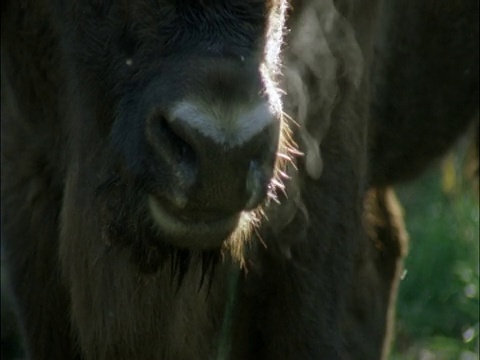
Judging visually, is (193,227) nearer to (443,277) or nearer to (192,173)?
(192,173)

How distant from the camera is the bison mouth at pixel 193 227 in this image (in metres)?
2.97

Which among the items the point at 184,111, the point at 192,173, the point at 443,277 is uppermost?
the point at 184,111

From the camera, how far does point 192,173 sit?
9.41 ft

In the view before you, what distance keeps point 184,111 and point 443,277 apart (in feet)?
11.7

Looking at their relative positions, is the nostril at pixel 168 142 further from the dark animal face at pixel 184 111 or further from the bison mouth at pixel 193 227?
the bison mouth at pixel 193 227

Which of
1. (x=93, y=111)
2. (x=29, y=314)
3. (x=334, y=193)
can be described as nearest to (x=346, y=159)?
(x=334, y=193)

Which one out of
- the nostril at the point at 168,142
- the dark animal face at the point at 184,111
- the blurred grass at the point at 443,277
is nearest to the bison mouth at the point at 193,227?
the dark animal face at the point at 184,111

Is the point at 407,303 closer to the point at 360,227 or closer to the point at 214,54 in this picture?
the point at 360,227

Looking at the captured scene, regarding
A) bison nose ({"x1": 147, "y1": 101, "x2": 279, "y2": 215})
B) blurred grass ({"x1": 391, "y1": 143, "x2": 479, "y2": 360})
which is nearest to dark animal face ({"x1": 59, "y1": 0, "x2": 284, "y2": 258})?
bison nose ({"x1": 147, "y1": 101, "x2": 279, "y2": 215})

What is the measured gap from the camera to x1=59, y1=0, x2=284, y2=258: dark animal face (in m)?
2.83

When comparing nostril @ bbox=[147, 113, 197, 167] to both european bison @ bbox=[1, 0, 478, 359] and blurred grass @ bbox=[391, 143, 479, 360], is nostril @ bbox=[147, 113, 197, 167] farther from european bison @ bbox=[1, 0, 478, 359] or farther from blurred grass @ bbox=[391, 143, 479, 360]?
blurred grass @ bbox=[391, 143, 479, 360]

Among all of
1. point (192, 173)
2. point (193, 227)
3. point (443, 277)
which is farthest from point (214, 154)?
point (443, 277)

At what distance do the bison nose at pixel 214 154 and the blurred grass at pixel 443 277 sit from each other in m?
2.50

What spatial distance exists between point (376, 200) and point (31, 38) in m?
1.61
